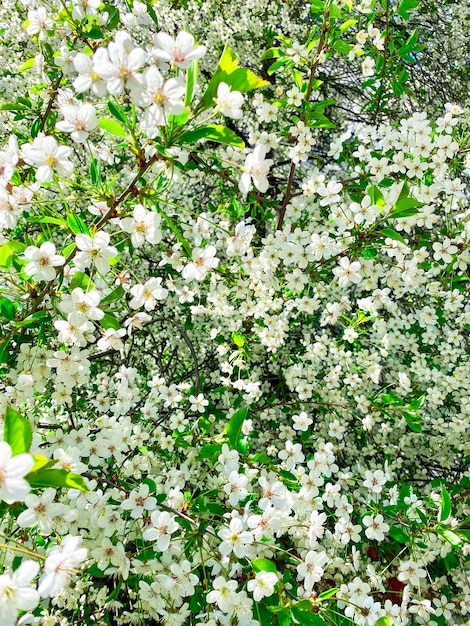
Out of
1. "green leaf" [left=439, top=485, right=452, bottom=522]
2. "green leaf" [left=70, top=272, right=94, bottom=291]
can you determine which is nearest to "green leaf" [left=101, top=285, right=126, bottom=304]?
"green leaf" [left=70, top=272, right=94, bottom=291]

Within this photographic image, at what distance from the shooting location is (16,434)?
90 centimetres

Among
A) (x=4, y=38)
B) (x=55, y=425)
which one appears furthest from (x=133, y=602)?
(x=4, y=38)

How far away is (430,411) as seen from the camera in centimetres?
365

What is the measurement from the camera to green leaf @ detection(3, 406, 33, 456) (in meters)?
0.90

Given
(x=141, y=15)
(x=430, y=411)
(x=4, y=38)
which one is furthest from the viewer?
(x=4, y=38)

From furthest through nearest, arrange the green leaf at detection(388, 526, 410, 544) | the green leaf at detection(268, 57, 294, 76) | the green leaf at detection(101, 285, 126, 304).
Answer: the green leaf at detection(268, 57, 294, 76)
the green leaf at detection(388, 526, 410, 544)
the green leaf at detection(101, 285, 126, 304)

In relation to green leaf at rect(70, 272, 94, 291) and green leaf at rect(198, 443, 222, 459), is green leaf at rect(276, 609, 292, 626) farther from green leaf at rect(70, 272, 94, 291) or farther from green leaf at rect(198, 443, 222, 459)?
green leaf at rect(70, 272, 94, 291)

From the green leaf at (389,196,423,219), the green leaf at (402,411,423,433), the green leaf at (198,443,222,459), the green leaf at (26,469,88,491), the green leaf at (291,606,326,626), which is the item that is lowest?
the green leaf at (291,606,326,626)

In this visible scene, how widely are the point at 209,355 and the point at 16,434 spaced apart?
3247mm

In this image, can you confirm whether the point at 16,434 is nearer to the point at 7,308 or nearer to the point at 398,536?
the point at 7,308

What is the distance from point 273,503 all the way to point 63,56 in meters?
1.93

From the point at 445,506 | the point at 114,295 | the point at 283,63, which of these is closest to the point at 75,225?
the point at 114,295

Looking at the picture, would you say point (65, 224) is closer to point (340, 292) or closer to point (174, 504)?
point (174, 504)

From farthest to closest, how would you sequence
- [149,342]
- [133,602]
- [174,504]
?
[149,342], [133,602], [174,504]
